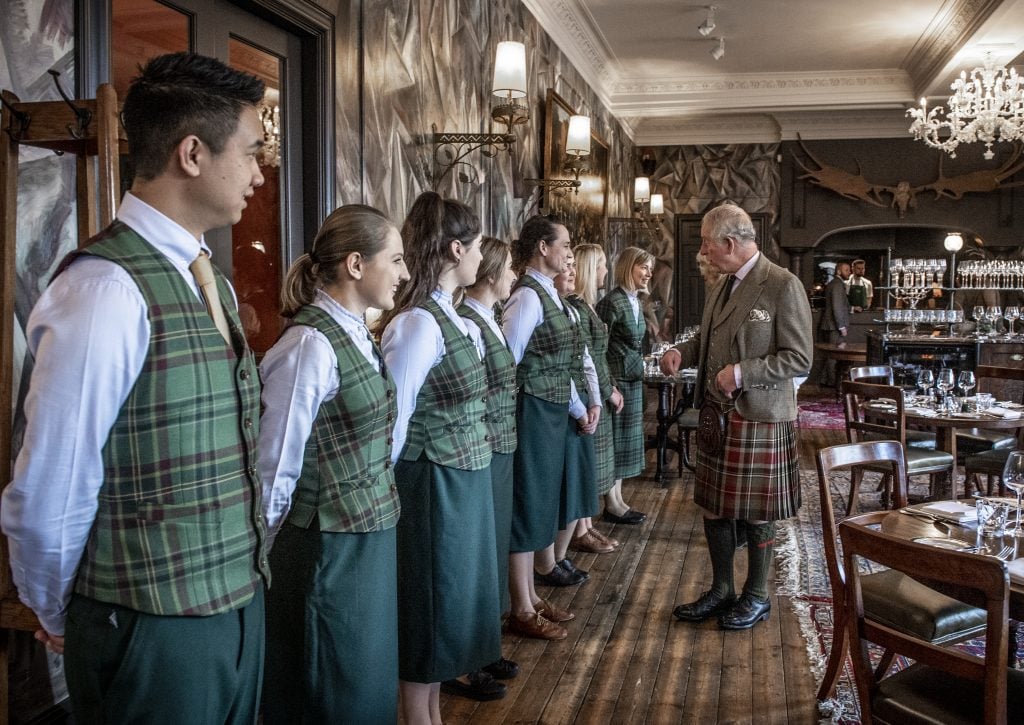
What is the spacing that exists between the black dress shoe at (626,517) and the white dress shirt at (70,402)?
433 centimetres

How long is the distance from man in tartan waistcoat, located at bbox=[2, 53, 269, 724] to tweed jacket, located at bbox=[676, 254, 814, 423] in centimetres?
248

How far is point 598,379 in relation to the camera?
4559 millimetres

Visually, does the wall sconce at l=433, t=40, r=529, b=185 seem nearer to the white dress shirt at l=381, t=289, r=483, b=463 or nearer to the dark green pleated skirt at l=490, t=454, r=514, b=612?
the dark green pleated skirt at l=490, t=454, r=514, b=612

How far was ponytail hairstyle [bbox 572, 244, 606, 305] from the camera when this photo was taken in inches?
191

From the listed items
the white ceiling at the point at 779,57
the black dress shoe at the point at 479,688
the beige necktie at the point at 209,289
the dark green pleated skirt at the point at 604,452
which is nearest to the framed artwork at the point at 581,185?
the white ceiling at the point at 779,57

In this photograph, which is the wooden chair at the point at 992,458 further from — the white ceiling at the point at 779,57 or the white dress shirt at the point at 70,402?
the white dress shirt at the point at 70,402

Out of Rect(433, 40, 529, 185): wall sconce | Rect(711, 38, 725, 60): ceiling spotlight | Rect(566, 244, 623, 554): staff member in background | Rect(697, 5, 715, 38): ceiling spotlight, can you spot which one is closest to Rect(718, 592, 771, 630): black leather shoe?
Rect(566, 244, 623, 554): staff member in background

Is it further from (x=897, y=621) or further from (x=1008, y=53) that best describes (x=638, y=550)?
(x=1008, y=53)

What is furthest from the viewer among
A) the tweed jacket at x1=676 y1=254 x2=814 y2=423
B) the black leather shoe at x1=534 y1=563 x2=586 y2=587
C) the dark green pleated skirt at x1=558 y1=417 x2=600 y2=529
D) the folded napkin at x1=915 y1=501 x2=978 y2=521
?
the black leather shoe at x1=534 y1=563 x2=586 y2=587

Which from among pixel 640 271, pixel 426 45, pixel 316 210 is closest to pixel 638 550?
pixel 640 271

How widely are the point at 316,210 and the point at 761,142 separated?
1014 cm

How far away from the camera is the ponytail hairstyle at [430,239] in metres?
2.67

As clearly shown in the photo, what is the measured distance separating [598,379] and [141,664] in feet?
11.1

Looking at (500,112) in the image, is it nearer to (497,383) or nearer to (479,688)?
(497,383)
